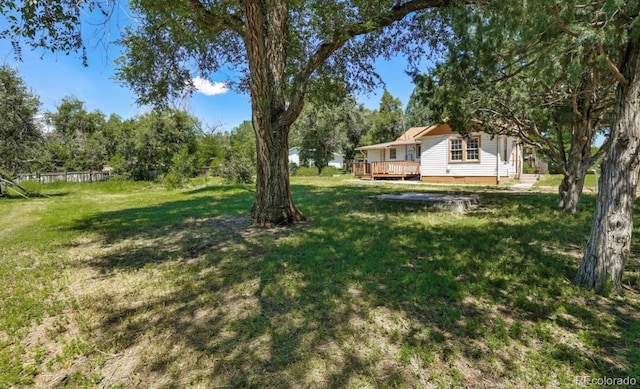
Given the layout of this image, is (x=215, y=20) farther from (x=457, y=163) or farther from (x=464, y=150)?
(x=457, y=163)

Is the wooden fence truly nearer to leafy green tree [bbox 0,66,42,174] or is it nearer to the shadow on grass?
leafy green tree [bbox 0,66,42,174]

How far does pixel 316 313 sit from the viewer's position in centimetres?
279

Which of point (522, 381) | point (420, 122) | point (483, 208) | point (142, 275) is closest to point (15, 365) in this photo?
point (142, 275)

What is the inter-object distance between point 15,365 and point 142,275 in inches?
65.5

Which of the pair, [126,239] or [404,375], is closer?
[404,375]

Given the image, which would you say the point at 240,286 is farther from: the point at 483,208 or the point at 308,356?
the point at 483,208

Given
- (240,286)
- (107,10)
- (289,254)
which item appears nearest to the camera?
(240,286)

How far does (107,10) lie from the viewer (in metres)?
5.30

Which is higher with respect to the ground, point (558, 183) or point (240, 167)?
point (240, 167)

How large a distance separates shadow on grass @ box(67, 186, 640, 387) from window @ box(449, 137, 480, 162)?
1288cm

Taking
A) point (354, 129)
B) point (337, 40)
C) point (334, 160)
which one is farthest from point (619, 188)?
point (334, 160)

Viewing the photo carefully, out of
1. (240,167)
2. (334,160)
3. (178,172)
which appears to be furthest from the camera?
(334,160)

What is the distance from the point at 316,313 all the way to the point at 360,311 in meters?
0.39

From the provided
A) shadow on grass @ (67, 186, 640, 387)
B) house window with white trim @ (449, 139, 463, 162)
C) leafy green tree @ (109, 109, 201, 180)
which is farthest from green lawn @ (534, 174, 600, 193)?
leafy green tree @ (109, 109, 201, 180)
